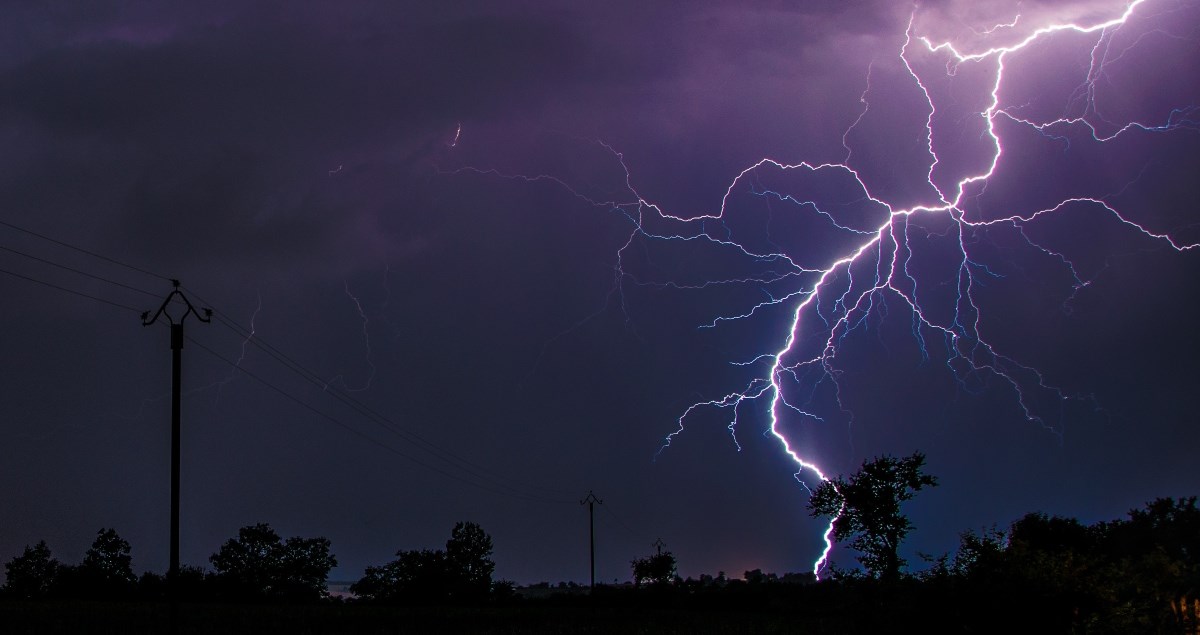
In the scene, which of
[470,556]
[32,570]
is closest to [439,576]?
[470,556]

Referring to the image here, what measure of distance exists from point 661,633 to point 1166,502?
47169 millimetres

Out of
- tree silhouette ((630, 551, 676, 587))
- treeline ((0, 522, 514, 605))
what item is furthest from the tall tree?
tree silhouette ((630, 551, 676, 587))

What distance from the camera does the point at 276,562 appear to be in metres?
76.0

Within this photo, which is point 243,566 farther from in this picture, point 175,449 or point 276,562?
point 175,449

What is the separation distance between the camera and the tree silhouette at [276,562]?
74000 millimetres

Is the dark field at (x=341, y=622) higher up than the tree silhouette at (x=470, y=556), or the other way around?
the tree silhouette at (x=470, y=556)

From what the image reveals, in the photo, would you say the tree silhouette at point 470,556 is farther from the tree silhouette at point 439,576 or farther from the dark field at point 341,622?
the dark field at point 341,622

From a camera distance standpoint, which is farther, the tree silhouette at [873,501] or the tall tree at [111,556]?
the tall tree at [111,556]

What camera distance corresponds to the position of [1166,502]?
63.8m

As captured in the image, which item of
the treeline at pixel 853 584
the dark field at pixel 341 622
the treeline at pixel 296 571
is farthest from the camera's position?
the treeline at pixel 296 571

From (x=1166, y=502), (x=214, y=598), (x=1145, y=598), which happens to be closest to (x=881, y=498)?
(x=1145, y=598)

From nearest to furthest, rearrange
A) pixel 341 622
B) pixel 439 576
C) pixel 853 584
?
pixel 853 584, pixel 341 622, pixel 439 576

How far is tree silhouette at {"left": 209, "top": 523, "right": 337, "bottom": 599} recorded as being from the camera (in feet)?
243

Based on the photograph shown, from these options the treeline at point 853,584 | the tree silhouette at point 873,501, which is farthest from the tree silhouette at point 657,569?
the tree silhouette at point 873,501
